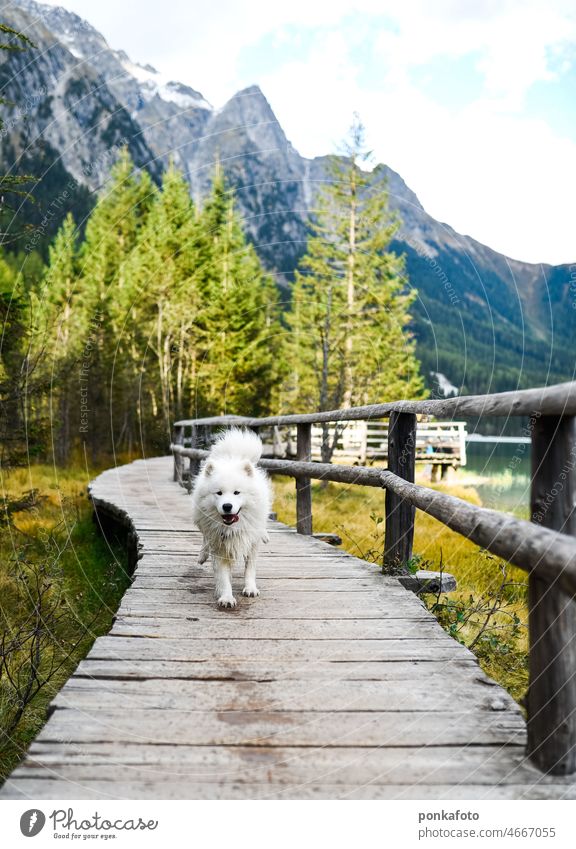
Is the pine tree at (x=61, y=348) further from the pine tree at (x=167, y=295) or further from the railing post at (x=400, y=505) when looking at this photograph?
the railing post at (x=400, y=505)

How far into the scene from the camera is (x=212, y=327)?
25312 millimetres

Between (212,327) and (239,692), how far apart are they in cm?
2348

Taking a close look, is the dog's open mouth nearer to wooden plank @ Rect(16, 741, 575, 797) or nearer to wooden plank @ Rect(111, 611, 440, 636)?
wooden plank @ Rect(111, 611, 440, 636)

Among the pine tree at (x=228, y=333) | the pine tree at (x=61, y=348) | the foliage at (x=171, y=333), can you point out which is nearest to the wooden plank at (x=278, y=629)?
the pine tree at (x=61, y=348)

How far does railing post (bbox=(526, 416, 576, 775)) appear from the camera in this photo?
200cm

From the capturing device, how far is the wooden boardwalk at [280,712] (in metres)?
A: 1.95

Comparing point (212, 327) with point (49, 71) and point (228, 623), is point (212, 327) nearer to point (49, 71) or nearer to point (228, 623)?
point (228, 623)

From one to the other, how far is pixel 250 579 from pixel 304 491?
2.63 meters

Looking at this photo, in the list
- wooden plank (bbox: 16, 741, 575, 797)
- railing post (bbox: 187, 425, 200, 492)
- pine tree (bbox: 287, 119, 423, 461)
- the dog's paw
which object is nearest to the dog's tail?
the dog's paw

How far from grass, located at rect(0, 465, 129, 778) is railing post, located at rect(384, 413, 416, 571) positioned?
2.16 meters

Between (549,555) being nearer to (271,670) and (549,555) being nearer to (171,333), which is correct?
(271,670)

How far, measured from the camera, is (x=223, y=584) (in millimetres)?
4020

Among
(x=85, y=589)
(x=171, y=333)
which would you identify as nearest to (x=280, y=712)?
(x=85, y=589)

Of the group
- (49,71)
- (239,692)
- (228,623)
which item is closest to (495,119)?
(228,623)
